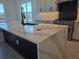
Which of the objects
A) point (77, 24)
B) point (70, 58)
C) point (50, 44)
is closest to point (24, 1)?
point (77, 24)

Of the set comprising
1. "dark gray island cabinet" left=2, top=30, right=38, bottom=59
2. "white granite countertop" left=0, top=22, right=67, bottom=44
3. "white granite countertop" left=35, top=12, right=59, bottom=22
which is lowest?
"dark gray island cabinet" left=2, top=30, right=38, bottom=59

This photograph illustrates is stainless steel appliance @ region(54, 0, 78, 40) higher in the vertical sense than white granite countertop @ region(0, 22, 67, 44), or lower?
higher

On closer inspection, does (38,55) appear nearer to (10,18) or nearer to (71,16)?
(71,16)

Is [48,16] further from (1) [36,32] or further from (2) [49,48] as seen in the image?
(2) [49,48]

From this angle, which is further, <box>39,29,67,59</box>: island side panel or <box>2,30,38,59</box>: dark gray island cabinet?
<box>2,30,38,59</box>: dark gray island cabinet

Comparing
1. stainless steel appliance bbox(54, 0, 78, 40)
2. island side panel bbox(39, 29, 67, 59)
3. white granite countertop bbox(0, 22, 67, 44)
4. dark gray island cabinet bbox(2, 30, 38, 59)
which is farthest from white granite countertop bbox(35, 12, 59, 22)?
island side panel bbox(39, 29, 67, 59)

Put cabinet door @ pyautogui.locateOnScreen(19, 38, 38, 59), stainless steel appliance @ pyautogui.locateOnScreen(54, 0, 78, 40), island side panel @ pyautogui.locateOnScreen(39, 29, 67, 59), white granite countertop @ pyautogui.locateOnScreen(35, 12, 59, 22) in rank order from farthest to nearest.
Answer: white granite countertop @ pyautogui.locateOnScreen(35, 12, 59, 22), stainless steel appliance @ pyautogui.locateOnScreen(54, 0, 78, 40), cabinet door @ pyautogui.locateOnScreen(19, 38, 38, 59), island side panel @ pyautogui.locateOnScreen(39, 29, 67, 59)

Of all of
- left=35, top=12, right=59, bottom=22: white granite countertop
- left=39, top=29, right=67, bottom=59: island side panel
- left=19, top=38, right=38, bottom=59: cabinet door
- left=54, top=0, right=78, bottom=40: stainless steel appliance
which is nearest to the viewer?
left=39, top=29, right=67, bottom=59: island side panel

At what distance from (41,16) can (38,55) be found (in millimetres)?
4960

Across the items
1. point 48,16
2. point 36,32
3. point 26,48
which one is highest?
point 48,16

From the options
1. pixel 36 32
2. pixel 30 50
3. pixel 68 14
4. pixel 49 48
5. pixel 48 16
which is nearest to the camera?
pixel 49 48

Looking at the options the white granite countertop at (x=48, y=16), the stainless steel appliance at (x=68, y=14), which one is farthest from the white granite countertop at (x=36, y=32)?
the white granite countertop at (x=48, y=16)

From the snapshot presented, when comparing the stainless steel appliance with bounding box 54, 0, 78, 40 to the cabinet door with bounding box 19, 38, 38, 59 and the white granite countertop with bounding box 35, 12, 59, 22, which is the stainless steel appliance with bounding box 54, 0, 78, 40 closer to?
the white granite countertop with bounding box 35, 12, 59, 22

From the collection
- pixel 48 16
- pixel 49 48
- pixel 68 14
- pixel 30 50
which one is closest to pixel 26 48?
pixel 30 50
